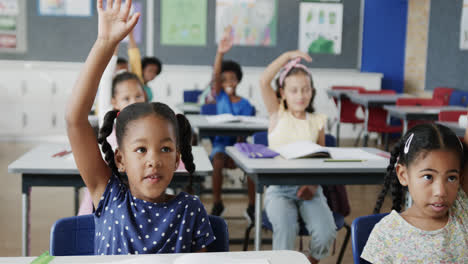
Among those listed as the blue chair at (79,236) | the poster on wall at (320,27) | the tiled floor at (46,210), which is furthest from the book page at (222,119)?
the poster on wall at (320,27)

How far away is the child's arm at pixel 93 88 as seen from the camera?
1.24 meters

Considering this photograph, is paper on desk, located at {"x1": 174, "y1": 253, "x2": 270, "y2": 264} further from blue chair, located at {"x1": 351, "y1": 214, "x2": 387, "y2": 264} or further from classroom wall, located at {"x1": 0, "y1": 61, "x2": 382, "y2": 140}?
classroom wall, located at {"x1": 0, "y1": 61, "x2": 382, "y2": 140}

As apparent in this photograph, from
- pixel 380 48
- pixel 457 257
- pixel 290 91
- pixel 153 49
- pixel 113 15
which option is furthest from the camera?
pixel 380 48

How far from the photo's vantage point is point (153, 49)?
296 inches

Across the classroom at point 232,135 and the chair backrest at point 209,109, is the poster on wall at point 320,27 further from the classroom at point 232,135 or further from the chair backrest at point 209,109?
the chair backrest at point 209,109

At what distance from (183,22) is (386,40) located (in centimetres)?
308

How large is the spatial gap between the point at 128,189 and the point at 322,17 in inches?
268

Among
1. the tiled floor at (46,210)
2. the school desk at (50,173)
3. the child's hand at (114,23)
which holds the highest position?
the child's hand at (114,23)

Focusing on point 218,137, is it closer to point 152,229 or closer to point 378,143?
point 152,229

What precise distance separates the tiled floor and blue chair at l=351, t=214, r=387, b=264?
1.51m

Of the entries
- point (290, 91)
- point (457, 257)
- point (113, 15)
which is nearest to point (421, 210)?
point (457, 257)

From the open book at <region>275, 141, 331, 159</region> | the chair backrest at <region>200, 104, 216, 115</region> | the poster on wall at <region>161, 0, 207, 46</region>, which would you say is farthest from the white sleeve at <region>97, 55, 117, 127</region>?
the poster on wall at <region>161, 0, 207, 46</region>

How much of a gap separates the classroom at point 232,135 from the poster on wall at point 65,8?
15 mm

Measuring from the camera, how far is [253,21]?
25.3 feet
